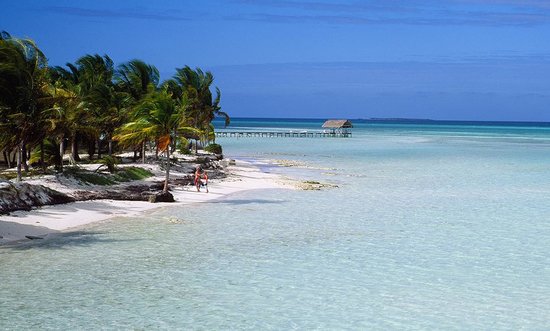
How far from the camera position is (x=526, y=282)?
1566 cm

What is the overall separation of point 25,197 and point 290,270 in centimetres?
1171

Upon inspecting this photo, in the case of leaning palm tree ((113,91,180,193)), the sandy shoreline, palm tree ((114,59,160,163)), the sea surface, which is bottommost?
the sea surface

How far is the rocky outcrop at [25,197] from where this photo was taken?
73.1ft

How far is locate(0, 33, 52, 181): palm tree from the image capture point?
840 inches

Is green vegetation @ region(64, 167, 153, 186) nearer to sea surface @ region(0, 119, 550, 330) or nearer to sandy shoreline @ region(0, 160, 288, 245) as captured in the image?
sandy shoreline @ region(0, 160, 288, 245)

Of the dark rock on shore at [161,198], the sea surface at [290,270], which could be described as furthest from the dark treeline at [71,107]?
the sea surface at [290,270]

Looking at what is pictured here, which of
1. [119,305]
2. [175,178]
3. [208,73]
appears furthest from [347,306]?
[208,73]

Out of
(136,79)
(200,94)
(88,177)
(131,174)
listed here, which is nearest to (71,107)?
(88,177)

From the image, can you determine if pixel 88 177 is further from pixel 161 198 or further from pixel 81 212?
pixel 81 212

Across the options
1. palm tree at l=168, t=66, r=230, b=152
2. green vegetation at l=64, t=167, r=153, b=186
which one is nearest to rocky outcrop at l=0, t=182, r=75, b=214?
green vegetation at l=64, t=167, r=153, b=186

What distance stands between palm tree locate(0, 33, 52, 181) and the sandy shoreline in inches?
130

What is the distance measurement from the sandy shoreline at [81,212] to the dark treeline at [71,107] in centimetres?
255

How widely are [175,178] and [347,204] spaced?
12.0m

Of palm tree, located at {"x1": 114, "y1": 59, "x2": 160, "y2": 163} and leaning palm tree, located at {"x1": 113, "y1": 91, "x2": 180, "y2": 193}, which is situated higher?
palm tree, located at {"x1": 114, "y1": 59, "x2": 160, "y2": 163}
